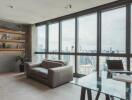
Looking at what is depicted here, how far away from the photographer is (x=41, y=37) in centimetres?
685

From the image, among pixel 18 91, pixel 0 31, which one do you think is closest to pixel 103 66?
pixel 18 91

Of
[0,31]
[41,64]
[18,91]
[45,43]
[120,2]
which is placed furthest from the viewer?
[45,43]

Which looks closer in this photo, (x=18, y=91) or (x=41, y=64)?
(x=18, y=91)

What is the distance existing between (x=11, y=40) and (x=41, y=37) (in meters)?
1.53

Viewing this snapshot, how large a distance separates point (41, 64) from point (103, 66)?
8.39 feet

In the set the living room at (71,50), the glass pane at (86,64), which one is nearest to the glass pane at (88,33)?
the living room at (71,50)

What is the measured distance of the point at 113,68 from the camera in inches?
116

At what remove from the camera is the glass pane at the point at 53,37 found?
593 centimetres

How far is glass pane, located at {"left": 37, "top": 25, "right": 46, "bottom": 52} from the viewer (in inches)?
262

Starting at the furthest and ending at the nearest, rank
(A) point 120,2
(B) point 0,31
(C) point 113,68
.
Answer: (B) point 0,31
(A) point 120,2
(C) point 113,68

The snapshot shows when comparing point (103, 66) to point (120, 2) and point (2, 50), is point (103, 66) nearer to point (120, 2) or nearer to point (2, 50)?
point (120, 2)

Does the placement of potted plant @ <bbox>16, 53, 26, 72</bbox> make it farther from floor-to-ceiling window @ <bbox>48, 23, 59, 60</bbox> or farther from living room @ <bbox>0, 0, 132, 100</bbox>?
floor-to-ceiling window @ <bbox>48, 23, 59, 60</bbox>

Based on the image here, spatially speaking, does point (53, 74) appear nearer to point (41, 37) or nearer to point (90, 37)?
point (90, 37)

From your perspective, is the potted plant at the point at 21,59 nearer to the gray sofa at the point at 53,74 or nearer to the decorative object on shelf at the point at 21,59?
the decorative object on shelf at the point at 21,59
